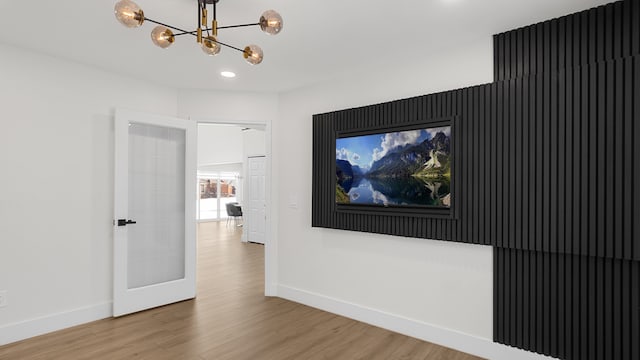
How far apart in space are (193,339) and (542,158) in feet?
10.9

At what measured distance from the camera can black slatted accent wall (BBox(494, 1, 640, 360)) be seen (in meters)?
2.24

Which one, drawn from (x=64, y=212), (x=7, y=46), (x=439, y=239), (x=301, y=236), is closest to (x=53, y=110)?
(x=7, y=46)

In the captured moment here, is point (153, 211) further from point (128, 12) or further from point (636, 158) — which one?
point (636, 158)

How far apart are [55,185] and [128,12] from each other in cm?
249

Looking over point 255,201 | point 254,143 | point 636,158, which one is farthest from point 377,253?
point 254,143

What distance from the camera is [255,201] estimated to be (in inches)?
337

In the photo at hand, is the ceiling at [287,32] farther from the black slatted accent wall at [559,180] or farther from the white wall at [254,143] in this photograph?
the white wall at [254,143]

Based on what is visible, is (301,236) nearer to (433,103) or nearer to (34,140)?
(433,103)

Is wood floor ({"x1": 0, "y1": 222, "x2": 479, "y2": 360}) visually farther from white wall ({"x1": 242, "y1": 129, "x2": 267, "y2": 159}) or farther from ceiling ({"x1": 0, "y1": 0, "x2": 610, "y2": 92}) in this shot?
white wall ({"x1": 242, "y1": 129, "x2": 267, "y2": 159})

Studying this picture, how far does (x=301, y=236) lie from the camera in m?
4.36

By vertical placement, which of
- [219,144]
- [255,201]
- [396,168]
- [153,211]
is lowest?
[255,201]

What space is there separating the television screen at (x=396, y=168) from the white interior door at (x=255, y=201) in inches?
191

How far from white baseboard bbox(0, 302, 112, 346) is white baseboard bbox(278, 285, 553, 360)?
81.9 inches

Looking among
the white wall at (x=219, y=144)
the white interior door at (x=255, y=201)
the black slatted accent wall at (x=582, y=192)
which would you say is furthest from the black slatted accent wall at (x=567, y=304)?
the white wall at (x=219, y=144)
